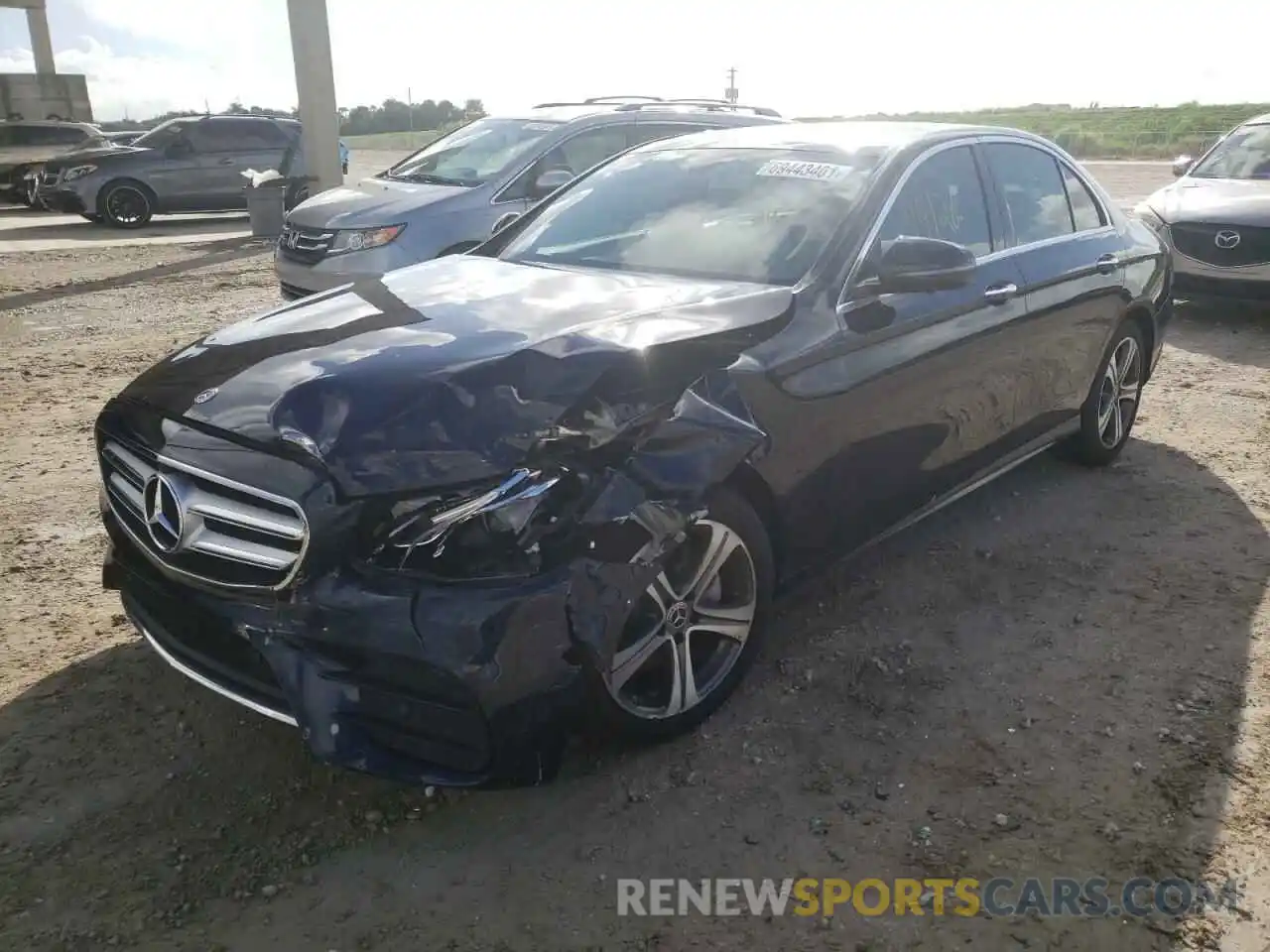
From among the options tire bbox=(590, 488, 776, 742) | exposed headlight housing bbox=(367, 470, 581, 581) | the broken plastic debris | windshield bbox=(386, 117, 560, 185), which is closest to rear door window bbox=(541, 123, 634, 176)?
windshield bbox=(386, 117, 560, 185)

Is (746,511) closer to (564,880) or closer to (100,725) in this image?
(564,880)

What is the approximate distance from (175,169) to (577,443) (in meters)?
16.5

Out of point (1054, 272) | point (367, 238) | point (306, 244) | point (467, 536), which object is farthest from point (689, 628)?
point (306, 244)

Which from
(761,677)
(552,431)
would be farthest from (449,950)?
(761,677)

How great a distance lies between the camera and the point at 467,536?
243cm

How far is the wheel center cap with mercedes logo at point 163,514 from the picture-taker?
8.67ft

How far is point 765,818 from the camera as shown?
2.77m

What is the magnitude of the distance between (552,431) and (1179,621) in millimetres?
2612

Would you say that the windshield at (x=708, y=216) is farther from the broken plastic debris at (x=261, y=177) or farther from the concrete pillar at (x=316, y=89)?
the concrete pillar at (x=316, y=89)

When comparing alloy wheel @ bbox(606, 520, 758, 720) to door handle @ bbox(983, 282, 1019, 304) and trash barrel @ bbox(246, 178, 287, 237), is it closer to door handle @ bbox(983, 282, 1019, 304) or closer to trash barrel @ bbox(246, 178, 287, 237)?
door handle @ bbox(983, 282, 1019, 304)

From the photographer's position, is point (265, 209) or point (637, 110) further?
point (265, 209)

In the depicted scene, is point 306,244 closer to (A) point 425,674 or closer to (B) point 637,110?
(B) point 637,110

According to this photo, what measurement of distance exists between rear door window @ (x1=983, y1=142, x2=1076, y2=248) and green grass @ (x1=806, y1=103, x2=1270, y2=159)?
759 inches

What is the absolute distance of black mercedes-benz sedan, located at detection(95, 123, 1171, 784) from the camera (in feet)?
7.95
